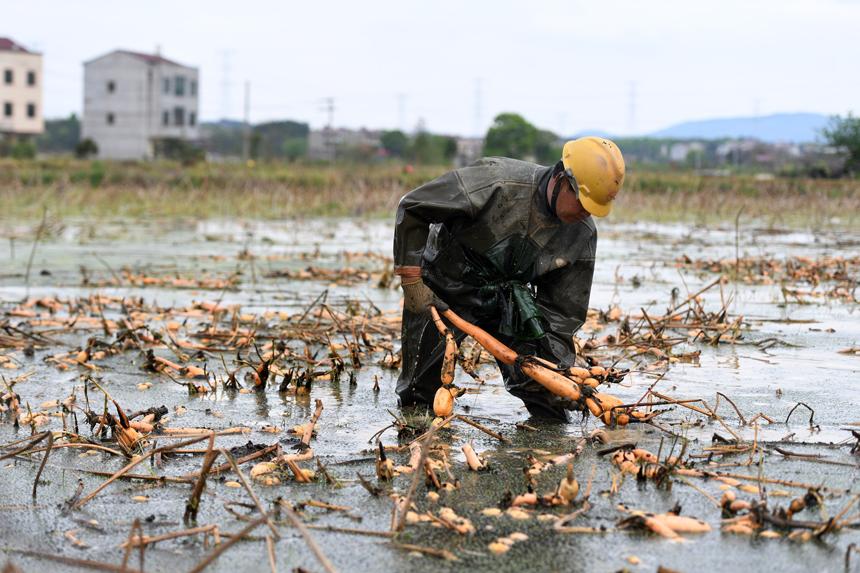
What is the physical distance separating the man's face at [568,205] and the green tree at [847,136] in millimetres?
32208

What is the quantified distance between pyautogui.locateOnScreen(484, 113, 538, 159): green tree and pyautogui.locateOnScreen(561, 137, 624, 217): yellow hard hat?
2247 inches

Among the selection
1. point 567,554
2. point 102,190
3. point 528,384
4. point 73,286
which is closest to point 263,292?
point 73,286

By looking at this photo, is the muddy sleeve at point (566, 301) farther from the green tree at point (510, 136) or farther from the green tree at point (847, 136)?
the green tree at point (510, 136)

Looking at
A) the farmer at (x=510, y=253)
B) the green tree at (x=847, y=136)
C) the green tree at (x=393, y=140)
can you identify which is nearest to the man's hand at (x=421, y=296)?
the farmer at (x=510, y=253)

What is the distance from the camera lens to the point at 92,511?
12.5 ft

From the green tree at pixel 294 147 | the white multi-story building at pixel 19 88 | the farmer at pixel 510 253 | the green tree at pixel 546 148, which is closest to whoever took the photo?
the farmer at pixel 510 253

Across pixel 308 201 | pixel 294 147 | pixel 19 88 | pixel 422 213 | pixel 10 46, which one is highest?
pixel 10 46

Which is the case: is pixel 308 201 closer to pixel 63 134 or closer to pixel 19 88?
pixel 19 88

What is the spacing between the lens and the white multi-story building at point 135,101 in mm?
81875

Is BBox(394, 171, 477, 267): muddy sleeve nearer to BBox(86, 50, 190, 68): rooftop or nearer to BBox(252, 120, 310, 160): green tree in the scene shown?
BBox(86, 50, 190, 68): rooftop

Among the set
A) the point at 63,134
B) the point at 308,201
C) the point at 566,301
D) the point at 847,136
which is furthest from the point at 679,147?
the point at 566,301

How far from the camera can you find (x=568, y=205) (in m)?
4.94

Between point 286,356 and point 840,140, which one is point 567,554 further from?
point 840,140

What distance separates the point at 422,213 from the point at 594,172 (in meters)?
0.80
